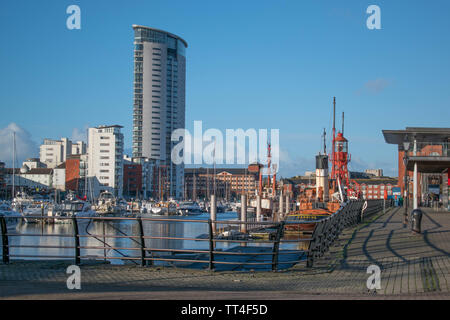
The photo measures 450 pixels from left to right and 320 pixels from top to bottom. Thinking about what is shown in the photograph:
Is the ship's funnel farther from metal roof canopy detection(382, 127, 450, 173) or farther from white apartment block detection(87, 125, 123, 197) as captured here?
white apartment block detection(87, 125, 123, 197)

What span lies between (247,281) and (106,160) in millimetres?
169206

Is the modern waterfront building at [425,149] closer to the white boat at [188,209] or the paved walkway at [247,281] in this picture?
the paved walkway at [247,281]

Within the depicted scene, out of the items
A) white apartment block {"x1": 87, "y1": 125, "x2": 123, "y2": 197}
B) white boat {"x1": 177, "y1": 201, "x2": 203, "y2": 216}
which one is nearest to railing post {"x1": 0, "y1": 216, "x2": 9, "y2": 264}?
white boat {"x1": 177, "y1": 201, "x2": 203, "y2": 216}

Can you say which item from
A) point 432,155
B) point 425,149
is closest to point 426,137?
point 425,149

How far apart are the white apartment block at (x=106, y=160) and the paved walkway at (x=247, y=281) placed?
542ft

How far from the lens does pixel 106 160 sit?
175625 millimetres

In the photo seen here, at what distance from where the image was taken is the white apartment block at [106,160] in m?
176

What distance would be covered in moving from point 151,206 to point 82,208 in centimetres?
4568

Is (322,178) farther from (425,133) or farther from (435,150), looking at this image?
(435,150)

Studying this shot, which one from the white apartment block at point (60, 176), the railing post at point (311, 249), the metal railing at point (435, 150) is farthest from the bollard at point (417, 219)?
the white apartment block at point (60, 176)

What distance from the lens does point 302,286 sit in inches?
419

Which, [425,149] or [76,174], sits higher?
[425,149]

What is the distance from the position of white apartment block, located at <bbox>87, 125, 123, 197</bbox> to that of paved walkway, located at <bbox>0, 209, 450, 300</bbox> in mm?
165094
